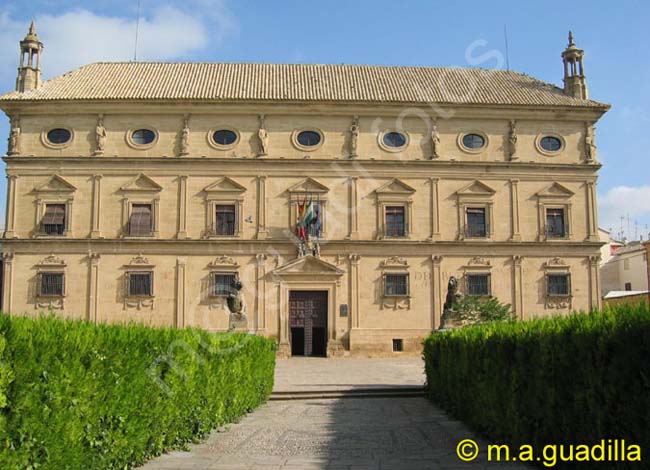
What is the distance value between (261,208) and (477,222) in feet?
35.7

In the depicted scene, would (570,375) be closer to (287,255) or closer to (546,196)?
(287,255)

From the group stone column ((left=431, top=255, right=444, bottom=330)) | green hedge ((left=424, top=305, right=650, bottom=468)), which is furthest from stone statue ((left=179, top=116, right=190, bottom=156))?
green hedge ((left=424, top=305, right=650, bottom=468))

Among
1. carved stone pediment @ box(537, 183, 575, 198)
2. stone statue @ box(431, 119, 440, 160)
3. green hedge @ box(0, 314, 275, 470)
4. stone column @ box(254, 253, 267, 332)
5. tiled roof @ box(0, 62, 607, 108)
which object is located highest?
tiled roof @ box(0, 62, 607, 108)

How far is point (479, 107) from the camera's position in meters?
33.8

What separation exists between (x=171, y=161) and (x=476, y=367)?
80.1ft

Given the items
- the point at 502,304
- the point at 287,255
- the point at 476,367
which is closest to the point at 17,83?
the point at 287,255

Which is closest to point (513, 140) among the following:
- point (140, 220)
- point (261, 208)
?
point (261, 208)

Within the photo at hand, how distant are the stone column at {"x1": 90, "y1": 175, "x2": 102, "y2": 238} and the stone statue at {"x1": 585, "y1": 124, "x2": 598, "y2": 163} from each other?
24723mm

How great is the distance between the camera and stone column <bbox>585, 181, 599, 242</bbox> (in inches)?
1329

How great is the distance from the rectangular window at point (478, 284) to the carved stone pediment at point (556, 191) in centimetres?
525

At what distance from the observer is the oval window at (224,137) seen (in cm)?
3341

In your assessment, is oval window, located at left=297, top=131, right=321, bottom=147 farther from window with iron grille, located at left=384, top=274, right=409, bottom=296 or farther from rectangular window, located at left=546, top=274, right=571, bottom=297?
rectangular window, located at left=546, top=274, right=571, bottom=297

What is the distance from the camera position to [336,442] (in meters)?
11.0

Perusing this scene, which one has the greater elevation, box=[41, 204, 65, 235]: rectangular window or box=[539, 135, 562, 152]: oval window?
box=[539, 135, 562, 152]: oval window
